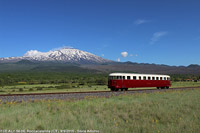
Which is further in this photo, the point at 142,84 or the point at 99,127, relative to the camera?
the point at 142,84

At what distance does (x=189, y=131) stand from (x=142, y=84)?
23.5 metres

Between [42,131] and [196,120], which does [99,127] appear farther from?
[196,120]

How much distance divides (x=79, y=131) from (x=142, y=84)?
2464 centimetres

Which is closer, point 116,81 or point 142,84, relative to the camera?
point 116,81

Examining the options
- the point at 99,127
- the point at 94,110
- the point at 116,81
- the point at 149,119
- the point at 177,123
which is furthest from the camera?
the point at 116,81

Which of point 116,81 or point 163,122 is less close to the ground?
point 116,81

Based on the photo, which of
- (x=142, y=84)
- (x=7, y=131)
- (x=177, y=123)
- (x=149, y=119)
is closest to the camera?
(x=7, y=131)

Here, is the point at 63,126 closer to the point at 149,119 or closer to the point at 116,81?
the point at 149,119

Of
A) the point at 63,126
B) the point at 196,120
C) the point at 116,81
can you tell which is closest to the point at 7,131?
the point at 63,126

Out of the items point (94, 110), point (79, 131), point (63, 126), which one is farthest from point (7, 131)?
point (94, 110)

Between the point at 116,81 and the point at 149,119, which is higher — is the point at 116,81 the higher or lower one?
the higher one

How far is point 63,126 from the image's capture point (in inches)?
317

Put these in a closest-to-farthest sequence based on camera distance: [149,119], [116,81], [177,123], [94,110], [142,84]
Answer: [177,123]
[149,119]
[94,110]
[116,81]
[142,84]

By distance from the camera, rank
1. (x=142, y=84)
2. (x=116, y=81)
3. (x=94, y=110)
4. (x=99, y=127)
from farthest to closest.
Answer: (x=142, y=84) < (x=116, y=81) < (x=94, y=110) < (x=99, y=127)
